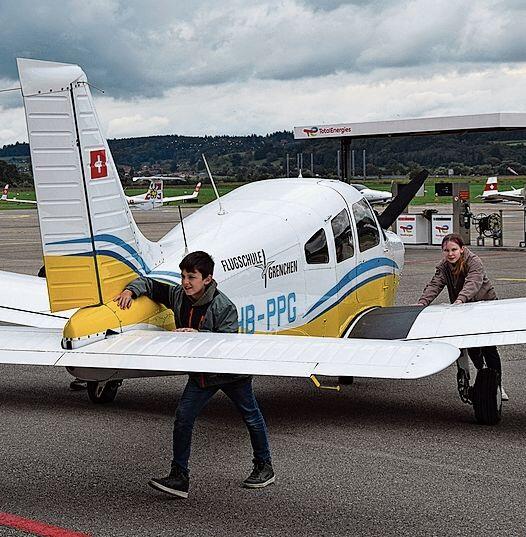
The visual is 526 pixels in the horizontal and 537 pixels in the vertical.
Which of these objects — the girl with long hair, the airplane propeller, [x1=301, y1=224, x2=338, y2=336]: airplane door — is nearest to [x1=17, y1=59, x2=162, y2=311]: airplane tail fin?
[x1=301, y1=224, x2=338, y2=336]: airplane door

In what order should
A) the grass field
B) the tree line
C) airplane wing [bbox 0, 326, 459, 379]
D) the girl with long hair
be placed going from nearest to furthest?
airplane wing [bbox 0, 326, 459, 379]
the girl with long hair
the tree line
the grass field

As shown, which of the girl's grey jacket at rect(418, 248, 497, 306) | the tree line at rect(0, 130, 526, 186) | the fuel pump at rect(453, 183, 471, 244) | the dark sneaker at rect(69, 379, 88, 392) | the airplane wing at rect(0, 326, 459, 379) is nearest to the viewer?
the airplane wing at rect(0, 326, 459, 379)

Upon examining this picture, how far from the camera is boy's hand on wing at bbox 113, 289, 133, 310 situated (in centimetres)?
688

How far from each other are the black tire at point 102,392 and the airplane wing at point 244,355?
2358 mm

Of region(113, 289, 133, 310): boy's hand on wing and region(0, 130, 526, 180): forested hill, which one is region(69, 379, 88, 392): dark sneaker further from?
region(0, 130, 526, 180): forested hill

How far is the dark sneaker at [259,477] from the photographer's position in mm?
6250

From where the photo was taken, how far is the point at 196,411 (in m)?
5.98

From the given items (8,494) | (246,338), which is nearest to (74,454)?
(8,494)

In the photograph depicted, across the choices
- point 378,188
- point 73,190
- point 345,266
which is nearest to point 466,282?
point 345,266

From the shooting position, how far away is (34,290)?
10023 millimetres

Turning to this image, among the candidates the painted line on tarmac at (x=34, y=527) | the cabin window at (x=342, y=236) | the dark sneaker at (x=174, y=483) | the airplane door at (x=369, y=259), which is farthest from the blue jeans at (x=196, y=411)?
the airplane door at (x=369, y=259)

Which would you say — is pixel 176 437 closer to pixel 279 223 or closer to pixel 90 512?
pixel 90 512

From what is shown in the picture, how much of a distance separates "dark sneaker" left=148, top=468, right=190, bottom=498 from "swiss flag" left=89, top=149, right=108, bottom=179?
2.21m

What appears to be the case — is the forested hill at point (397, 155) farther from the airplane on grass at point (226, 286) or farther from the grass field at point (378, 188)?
the airplane on grass at point (226, 286)
